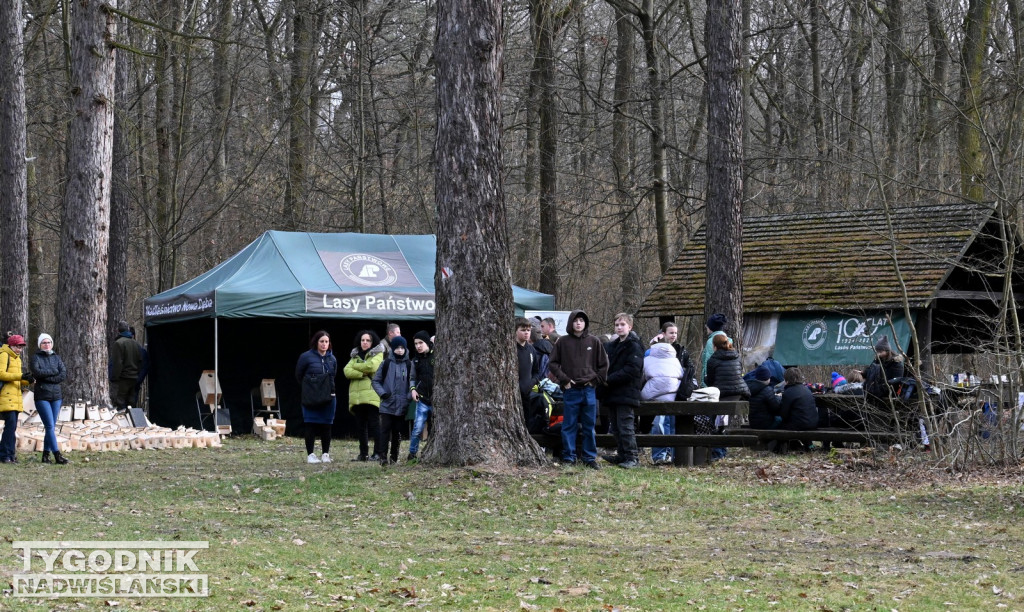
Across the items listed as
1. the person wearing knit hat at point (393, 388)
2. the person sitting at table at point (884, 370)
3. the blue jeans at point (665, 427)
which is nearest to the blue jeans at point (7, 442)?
the person wearing knit hat at point (393, 388)

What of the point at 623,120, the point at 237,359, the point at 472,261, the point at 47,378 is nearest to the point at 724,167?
the point at 472,261

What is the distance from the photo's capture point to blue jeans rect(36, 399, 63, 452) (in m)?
14.6

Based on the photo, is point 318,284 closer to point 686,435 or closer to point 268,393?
point 268,393

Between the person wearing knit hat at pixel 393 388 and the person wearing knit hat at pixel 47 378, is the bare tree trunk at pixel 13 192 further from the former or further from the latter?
the person wearing knit hat at pixel 393 388

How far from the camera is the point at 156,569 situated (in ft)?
24.3

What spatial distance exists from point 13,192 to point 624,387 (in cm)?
1292

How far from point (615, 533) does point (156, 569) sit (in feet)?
11.3

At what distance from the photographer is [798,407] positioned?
52.9ft

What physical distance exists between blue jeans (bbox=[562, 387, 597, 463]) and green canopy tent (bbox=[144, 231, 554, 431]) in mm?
7178

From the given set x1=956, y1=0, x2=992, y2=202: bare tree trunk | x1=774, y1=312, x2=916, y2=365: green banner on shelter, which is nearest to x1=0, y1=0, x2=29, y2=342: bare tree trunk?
x1=774, y1=312, x2=916, y2=365: green banner on shelter

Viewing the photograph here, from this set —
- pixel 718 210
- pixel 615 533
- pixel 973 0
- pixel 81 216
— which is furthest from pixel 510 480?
pixel 973 0

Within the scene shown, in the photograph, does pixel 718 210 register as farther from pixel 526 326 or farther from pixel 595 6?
pixel 595 6

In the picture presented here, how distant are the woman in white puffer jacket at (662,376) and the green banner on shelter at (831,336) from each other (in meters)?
6.11

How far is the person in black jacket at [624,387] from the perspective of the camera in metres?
12.9
